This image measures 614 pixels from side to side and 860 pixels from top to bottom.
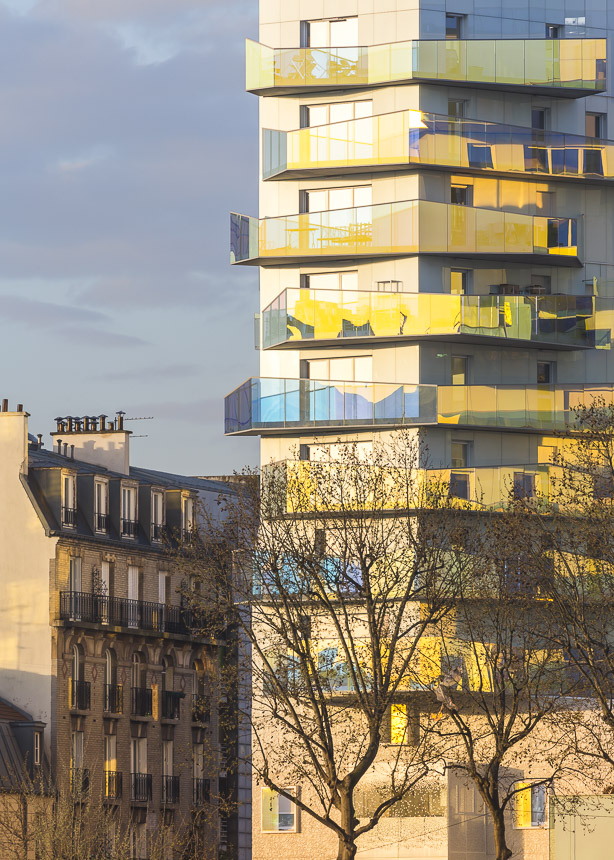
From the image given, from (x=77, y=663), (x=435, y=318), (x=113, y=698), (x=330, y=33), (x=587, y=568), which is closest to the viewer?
(x=587, y=568)

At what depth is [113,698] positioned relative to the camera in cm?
9669

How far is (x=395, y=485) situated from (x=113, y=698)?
34.2 m

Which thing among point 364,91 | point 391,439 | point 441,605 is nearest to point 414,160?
point 364,91

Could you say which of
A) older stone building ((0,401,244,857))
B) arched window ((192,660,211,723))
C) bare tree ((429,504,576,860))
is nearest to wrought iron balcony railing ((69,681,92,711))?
older stone building ((0,401,244,857))

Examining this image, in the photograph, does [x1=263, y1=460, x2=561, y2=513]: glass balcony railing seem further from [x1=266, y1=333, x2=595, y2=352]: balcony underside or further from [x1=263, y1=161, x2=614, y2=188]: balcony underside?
[x1=263, y1=161, x2=614, y2=188]: balcony underside

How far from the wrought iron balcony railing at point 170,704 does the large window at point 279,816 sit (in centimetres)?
2669

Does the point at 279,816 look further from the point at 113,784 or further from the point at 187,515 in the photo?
the point at 187,515

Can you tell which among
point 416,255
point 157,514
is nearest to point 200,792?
point 157,514

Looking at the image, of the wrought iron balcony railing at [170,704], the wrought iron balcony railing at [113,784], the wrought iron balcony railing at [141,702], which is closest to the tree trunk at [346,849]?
the wrought iron balcony railing at [113,784]

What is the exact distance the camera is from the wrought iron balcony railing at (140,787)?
96.8 meters

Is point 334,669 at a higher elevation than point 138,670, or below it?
below

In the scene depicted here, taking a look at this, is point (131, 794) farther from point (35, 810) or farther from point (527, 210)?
point (527, 210)

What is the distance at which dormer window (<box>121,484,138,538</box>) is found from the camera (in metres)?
99.6

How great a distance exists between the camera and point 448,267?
7506 centimetres
